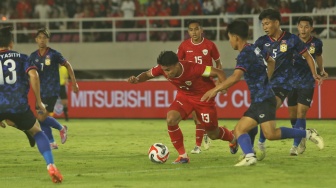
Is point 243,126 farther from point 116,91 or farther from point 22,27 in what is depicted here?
point 22,27

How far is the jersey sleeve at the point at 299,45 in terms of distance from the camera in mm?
13906

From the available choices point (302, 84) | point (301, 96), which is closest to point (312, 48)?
point (302, 84)

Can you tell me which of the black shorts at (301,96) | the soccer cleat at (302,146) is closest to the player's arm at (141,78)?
the soccer cleat at (302,146)

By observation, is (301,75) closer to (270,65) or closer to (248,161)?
(270,65)

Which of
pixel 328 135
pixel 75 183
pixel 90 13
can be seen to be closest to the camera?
pixel 75 183

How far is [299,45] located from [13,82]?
485cm

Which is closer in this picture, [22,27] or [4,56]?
[4,56]

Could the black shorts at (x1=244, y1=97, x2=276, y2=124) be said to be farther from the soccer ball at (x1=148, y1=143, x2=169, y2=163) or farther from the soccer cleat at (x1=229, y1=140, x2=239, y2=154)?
the soccer cleat at (x1=229, y1=140, x2=239, y2=154)

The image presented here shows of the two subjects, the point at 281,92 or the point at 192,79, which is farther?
the point at 281,92

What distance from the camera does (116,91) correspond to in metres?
25.9

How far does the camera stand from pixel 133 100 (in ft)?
84.4

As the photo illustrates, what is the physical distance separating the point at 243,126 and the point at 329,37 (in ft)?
53.4

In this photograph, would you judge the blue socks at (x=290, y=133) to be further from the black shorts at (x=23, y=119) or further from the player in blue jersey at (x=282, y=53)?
the black shorts at (x=23, y=119)

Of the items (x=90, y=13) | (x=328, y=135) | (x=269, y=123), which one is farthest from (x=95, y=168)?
(x=90, y=13)
